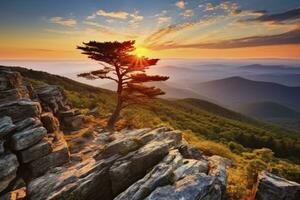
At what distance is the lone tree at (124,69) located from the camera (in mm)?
27422

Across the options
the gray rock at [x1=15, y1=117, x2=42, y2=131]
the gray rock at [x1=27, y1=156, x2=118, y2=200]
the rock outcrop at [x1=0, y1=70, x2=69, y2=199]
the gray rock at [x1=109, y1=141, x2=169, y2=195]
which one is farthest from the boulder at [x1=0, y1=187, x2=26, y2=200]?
the gray rock at [x1=109, y1=141, x2=169, y2=195]

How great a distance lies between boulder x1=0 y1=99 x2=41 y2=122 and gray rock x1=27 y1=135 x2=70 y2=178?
9.94ft

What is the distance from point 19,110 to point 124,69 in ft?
47.2

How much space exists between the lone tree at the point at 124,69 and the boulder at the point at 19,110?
32.8 ft

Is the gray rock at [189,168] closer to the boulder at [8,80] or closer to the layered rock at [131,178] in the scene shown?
the layered rock at [131,178]

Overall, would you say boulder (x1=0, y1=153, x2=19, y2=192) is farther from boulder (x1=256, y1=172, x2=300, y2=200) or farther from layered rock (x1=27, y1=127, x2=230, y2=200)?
boulder (x1=256, y1=172, x2=300, y2=200)

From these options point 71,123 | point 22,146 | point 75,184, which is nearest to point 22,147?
point 22,146

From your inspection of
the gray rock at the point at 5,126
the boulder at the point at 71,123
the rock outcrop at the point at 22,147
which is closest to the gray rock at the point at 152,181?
the rock outcrop at the point at 22,147

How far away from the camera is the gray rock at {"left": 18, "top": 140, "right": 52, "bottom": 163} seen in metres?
15.4

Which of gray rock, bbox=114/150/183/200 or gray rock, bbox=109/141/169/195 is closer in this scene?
gray rock, bbox=114/150/183/200

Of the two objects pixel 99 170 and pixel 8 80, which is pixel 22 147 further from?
pixel 8 80

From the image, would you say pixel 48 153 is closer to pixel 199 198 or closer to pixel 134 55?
pixel 199 198

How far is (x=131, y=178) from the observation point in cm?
1409

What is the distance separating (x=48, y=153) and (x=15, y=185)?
281 centimetres
